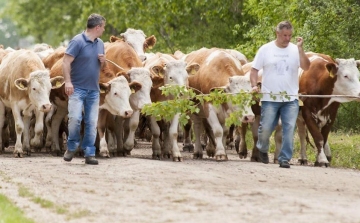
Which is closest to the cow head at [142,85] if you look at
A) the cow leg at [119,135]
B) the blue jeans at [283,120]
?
the cow leg at [119,135]

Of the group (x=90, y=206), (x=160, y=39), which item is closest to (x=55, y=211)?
(x=90, y=206)

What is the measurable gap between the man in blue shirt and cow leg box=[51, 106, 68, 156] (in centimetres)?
307

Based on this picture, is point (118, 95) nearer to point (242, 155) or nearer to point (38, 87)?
point (38, 87)

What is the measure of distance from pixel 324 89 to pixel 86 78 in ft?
15.1

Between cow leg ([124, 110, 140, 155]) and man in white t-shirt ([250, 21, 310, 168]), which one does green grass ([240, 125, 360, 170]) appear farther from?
cow leg ([124, 110, 140, 155])

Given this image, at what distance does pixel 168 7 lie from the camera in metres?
39.6

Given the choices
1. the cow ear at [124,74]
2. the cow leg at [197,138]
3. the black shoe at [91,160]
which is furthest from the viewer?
the cow leg at [197,138]

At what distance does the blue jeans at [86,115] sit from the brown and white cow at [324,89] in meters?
4.03

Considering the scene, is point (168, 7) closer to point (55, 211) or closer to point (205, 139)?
point (205, 139)

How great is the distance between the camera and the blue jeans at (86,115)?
1811 cm

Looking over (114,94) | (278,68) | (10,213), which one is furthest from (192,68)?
(10,213)

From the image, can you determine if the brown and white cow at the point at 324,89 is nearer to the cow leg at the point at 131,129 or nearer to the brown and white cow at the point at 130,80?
the brown and white cow at the point at 130,80

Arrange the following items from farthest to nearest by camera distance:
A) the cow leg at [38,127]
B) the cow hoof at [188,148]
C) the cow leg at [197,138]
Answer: the cow hoof at [188,148], the cow leg at [197,138], the cow leg at [38,127]

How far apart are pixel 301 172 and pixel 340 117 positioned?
13.0 metres
